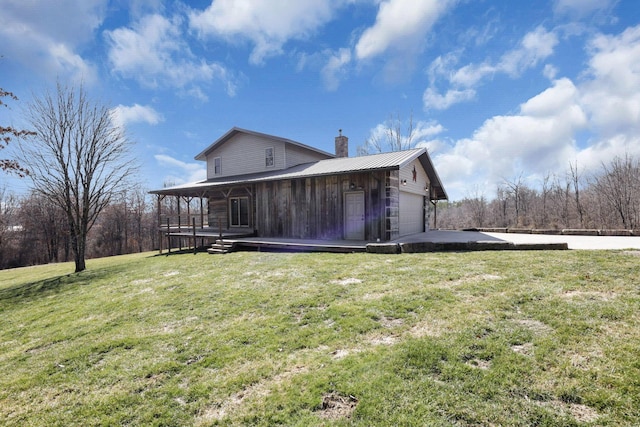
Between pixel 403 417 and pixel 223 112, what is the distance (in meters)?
21.3

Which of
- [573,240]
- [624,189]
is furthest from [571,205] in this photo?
[573,240]

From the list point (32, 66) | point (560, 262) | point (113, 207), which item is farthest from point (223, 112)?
point (113, 207)

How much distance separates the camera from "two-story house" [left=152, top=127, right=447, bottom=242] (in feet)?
37.2

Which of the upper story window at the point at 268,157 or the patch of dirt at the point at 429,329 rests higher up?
the upper story window at the point at 268,157

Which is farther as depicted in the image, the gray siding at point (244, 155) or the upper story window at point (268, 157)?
the upper story window at point (268, 157)

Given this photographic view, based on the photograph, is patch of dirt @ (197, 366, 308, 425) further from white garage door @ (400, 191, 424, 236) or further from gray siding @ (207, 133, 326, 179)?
gray siding @ (207, 133, 326, 179)

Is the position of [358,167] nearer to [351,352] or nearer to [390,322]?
[390,322]

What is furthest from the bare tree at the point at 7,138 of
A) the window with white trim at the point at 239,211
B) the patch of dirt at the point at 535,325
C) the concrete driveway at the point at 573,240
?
the concrete driveway at the point at 573,240

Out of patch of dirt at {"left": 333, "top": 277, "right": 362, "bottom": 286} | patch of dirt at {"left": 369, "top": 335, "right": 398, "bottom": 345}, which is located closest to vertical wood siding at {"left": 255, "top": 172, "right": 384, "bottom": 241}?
patch of dirt at {"left": 333, "top": 277, "right": 362, "bottom": 286}

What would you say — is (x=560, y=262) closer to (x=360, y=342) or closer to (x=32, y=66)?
(x=360, y=342)

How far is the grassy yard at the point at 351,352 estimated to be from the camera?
7.96ft

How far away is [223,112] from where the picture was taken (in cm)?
1995

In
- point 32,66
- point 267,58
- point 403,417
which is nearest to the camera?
point 403,417

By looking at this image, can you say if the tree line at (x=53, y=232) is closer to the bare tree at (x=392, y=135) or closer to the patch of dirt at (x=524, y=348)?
the bare tree at (x=392, y=135)
